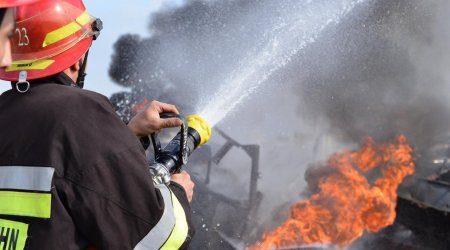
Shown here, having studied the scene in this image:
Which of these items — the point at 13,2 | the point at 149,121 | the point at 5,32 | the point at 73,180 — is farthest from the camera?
the point at 149,121

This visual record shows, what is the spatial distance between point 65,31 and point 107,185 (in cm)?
68

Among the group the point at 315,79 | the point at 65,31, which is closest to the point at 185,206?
the point at 65,31

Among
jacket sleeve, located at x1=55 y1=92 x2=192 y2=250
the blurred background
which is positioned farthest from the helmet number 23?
the blurred background

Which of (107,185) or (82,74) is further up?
(82,74)

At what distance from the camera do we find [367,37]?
12.5 meters

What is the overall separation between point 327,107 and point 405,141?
2562mm

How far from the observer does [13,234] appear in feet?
4.88

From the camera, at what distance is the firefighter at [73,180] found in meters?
1.43

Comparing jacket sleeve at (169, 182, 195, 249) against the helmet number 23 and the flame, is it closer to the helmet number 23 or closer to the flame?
the helmet number 23

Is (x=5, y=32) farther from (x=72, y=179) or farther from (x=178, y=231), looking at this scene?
(x=178, y=231)

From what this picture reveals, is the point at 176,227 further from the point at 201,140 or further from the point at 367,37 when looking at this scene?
the point at 367,37

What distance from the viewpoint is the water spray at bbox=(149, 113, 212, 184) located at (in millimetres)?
1882

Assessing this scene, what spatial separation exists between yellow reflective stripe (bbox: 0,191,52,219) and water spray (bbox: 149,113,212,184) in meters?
0.49

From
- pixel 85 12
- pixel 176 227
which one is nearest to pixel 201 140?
pixel 176 227
